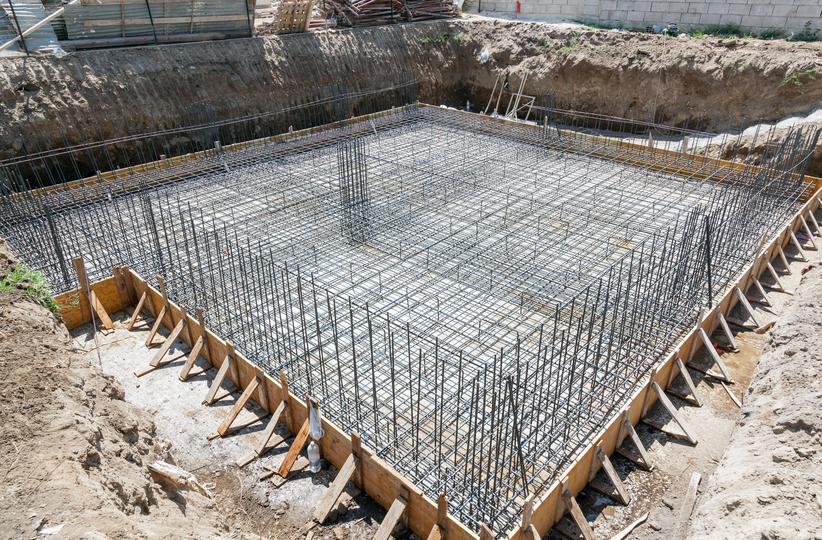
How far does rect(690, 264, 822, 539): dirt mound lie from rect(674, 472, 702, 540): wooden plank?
1.01 ft

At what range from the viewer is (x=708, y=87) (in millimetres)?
14641

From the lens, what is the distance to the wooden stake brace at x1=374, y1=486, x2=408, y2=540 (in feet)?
15.3

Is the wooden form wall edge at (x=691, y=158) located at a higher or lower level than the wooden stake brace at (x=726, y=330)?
higher

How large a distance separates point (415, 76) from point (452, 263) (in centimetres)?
1145

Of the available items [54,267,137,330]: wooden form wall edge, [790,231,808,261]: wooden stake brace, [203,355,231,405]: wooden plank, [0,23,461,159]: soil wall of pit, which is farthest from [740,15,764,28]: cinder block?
[54,267,137,330]: wooden form wall edge

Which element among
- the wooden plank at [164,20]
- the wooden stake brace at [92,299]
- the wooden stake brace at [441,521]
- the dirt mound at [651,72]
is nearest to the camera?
the wooden stake brace at [441,521]

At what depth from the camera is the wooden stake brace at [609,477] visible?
523 cm

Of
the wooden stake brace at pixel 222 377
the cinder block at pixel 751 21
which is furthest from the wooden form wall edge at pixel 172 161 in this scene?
the cinder block at pixel 751 21

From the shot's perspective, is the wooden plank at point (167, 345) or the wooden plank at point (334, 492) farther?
the wooden plank at point (167, 345)

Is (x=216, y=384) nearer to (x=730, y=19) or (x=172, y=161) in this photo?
(x=172, y=161)

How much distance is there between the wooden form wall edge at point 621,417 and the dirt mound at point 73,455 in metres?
2.67

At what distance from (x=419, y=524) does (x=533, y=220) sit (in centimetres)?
605

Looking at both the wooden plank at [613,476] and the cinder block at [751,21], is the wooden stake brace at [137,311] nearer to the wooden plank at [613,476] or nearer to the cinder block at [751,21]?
the wooden plank at [613,476]

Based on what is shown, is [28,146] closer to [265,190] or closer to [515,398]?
[265,190]
